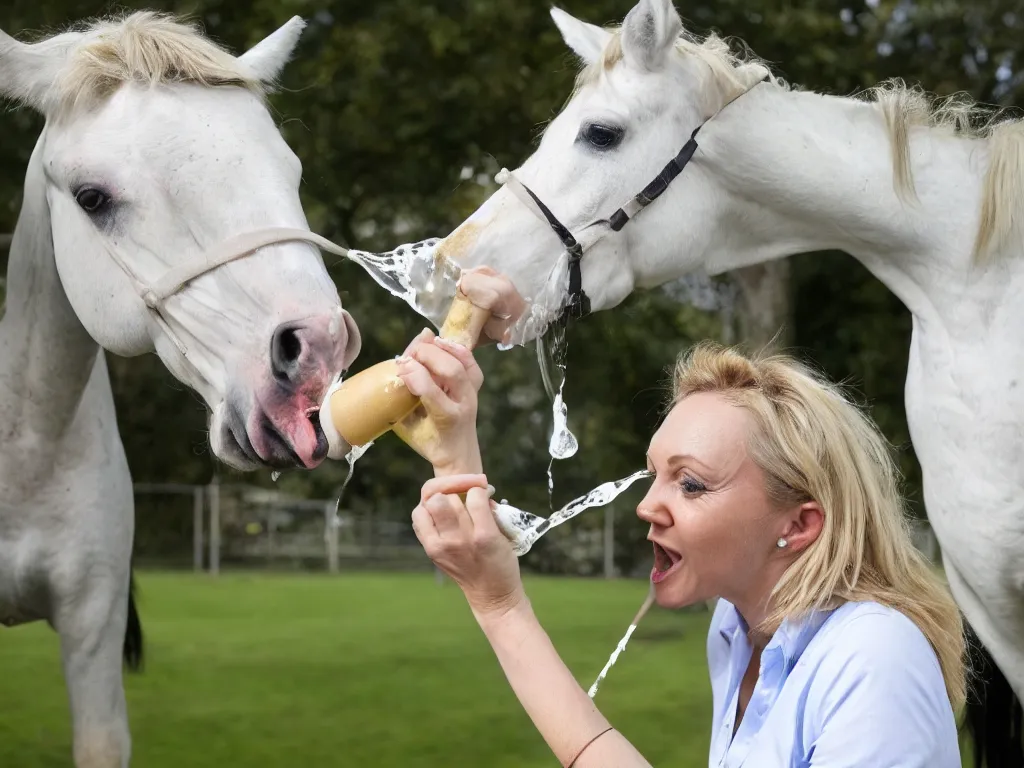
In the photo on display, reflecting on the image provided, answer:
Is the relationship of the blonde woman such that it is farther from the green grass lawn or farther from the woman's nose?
the green grass lawn

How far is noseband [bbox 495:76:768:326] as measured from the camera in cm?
313

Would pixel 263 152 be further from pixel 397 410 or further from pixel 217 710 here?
pixel 217 710

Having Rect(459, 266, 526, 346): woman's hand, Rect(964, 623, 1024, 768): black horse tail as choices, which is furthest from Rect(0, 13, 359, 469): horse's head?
Rect(964, 623, 1024, 768): black horse tail

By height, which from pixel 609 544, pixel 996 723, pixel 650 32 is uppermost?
pixel 650 32

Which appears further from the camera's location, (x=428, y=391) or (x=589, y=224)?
(x=589, y=224)

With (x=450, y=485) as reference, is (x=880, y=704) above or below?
below

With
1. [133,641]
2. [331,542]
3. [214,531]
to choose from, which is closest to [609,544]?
[331,542]

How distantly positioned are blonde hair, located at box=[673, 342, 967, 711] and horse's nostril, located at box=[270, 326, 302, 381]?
0.92m

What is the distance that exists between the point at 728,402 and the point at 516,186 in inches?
61.0

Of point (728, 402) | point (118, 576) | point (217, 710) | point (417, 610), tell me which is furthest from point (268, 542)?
point (728, 402)

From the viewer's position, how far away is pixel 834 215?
128 inches

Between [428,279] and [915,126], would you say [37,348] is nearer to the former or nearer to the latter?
[428,279]

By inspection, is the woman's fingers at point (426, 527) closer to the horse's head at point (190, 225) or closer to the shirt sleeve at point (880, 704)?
the shirt sleeve at point (880, 704)

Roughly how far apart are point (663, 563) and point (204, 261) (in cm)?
124
